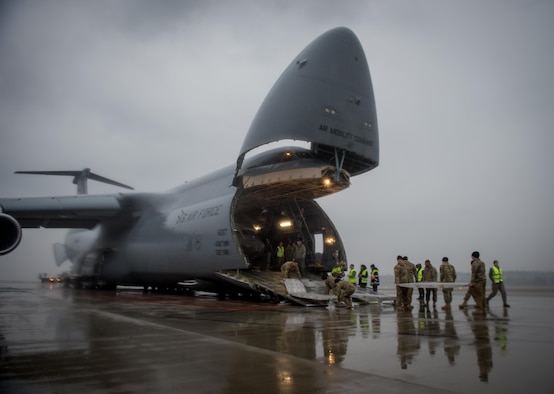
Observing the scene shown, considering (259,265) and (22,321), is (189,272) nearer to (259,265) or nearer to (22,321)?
(259,265)

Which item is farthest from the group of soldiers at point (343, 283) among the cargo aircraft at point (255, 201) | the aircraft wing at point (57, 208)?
the aircraft wing at point (57, 208)

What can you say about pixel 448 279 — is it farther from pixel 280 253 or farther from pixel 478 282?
pixel 280 253

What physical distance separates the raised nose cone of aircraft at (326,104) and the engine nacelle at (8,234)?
709 cm

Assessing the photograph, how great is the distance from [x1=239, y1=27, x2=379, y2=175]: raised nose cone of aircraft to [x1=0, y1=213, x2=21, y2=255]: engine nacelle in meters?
7.09

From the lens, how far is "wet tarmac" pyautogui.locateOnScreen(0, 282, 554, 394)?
3.32m

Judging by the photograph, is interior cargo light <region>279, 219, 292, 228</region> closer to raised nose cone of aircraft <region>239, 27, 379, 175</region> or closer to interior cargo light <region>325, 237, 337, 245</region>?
interior cargo light <region>325, 237, 337, 245</region>

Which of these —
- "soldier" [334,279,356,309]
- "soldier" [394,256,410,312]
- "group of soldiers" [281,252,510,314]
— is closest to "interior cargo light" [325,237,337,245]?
"group of soldiers" [281,252,510,314]

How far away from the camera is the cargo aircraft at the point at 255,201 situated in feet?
38.2

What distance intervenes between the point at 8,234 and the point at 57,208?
493 centimetres

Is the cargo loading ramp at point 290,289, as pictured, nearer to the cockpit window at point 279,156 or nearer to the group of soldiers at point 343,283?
the group of soldiers at point 343,283

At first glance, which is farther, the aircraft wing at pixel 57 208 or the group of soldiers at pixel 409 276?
the aircraft wing at pixel 57 208

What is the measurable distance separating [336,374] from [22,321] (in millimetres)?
6071

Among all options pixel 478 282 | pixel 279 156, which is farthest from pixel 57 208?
pixel 478 282

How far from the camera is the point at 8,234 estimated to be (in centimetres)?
1274
